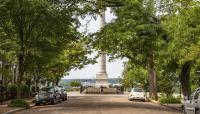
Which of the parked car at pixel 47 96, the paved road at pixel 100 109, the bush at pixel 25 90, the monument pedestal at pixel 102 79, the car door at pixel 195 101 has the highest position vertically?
the monument pedestal at pixel 102 79

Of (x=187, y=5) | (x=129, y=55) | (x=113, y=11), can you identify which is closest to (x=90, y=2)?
(x=113, y=11)

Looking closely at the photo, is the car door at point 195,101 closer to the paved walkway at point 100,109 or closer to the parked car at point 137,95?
the paved walkway at point 100,109

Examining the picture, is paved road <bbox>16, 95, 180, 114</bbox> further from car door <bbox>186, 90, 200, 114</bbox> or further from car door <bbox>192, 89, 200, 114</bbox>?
car door <bbox>192, 89, 200, 114</bbox>

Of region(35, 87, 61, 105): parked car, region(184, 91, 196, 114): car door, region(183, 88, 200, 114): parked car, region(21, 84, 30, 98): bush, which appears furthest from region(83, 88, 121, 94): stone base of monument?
region(183, 88, 200, 114): parked car

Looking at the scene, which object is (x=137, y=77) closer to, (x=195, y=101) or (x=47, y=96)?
(x=47, y=96)

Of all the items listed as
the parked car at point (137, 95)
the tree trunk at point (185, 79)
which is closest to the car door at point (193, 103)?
the tree trunk at point (185, 79)

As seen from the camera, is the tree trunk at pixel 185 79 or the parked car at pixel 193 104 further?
the tree trunk at pixel 185 79

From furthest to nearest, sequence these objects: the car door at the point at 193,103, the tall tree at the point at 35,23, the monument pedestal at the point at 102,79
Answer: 1. the monument pedestal at the point at 102,79
2. the tall tree at the point at 35,23
3. the car door at the point at 193,103

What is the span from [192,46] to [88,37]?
15.2 metres

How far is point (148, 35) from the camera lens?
39.6 meters

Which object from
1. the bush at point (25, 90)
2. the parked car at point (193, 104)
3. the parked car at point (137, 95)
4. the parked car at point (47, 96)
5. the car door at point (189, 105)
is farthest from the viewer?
the bush at point (25, 90)

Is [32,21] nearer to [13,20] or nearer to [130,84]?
[13,20]

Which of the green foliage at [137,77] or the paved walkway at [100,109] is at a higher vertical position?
the green foliage at [137,77]

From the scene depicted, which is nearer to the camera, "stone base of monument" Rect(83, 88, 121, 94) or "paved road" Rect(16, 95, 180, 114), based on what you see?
"paved road" Rect(16, 95, 180, 114)
